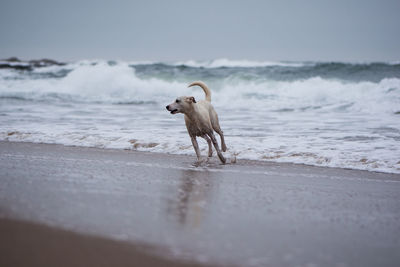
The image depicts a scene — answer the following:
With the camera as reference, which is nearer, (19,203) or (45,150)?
(19,203)

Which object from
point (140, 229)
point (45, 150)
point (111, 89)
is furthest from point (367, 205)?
point (111, 89)

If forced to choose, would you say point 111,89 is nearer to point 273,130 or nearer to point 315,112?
point 315,112

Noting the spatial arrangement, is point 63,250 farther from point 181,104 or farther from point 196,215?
point 181,104

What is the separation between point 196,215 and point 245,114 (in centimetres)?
1085

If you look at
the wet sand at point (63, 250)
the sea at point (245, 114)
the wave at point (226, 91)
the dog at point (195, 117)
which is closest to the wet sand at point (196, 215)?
the wet sand at point (63, 250)

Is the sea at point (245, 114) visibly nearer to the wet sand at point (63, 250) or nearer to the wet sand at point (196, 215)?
the wet sand at point (196, 215)

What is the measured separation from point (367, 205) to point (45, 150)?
5234mm

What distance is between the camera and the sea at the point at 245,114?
25.8 ft

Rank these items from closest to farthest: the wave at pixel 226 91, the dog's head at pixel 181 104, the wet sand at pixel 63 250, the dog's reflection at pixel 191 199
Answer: the wet sand at pixel 63 250 → the dog's reflection at pixel 191 199 → the dog's head at pixel 181 104 → the wave at pixel 226 91

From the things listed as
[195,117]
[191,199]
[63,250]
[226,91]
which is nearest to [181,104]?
[195,117]

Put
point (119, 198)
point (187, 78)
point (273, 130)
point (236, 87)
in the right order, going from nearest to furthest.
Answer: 1. point (119, 198)
2. point (273, 130)
3. point (236, 87)
4. point (187, 78)

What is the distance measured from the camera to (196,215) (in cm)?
360

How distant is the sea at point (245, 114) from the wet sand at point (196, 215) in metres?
1.61

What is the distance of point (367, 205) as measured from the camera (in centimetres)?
431
